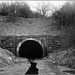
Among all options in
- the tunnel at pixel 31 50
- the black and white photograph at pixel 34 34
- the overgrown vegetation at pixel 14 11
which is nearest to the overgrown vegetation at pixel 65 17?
the black and white photograph at pixel 34 34

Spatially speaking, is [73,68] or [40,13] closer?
[73,68]

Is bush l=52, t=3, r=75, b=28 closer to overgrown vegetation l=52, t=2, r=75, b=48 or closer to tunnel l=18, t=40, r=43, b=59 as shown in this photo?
overgrown vegetation l=52, t=2, r=75, b=48

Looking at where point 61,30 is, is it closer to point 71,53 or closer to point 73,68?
point 71,53

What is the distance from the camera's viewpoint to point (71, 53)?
19.1m

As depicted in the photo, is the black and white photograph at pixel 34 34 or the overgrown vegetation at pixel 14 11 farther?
the overgrown vegetation at pixel 14 11

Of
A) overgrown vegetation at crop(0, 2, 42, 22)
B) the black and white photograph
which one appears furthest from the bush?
overgrown vegetation at crop(0, 2, 42, 22)

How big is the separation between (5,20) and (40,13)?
1497 centimetres

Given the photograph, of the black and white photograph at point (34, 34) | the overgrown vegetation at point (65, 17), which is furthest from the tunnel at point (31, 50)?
the overgrown vegetation at point (65, 17)

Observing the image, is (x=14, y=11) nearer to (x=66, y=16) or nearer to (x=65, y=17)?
(x=65, y=17)

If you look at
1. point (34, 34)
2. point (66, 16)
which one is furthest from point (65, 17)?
point (34, 34)

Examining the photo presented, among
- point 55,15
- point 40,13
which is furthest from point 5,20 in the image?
point 40,13

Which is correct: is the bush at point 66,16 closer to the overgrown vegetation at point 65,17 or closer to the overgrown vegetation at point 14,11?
the overgrown vegetation at point 65,17

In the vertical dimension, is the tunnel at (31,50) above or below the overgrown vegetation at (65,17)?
below

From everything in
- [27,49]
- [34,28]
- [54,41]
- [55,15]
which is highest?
[55,15]
